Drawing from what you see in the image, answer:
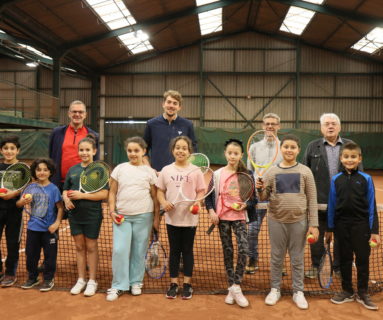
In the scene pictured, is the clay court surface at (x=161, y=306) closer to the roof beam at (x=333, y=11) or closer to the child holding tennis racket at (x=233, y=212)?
the child holding tennis racket at (x=233, y=212)

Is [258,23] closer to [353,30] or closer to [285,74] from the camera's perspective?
[285,74]

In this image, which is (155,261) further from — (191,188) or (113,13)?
(113,13)

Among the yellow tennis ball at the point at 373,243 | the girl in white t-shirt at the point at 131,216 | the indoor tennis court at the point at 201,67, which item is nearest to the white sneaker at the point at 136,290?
the girl in white t-shirt at the point at 131,216

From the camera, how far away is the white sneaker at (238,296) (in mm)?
2910

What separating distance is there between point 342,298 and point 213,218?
4.62 feet

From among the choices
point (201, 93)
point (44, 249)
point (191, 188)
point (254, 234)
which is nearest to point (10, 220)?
point (44, 249)

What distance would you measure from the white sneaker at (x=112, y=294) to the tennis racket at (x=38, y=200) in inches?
38.5

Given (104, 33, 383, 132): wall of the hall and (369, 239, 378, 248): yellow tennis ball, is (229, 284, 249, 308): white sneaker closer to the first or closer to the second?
(369, 239, 378, 248): yellow tennis ball

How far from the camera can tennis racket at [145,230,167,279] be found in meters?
3.47

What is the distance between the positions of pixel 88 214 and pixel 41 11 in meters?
11.4

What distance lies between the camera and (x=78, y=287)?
124 inches

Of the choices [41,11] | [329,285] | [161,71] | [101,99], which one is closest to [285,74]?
[161,71]

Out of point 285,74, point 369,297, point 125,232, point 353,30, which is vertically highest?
point 353,30

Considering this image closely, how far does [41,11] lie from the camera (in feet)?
38.7
